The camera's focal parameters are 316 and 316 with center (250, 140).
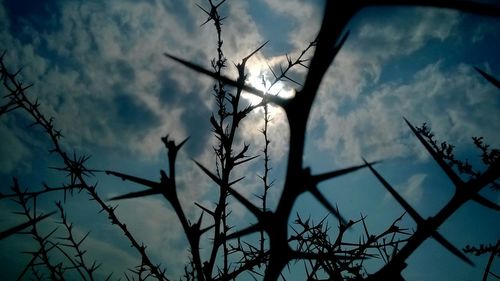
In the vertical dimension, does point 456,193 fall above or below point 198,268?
below

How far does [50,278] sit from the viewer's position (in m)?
2.83

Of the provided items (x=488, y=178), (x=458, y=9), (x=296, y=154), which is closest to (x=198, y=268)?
(x=296, y=154)

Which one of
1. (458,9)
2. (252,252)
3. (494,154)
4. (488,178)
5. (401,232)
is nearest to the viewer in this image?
(458,9)

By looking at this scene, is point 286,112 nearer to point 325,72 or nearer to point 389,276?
point 325,72

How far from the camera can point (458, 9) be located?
484 mm

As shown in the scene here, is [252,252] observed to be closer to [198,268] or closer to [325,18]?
[198,268]

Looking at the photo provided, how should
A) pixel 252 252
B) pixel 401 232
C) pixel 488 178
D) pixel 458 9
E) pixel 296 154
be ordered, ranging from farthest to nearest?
pixel 252 252, pixel 401 232, pixel 488 178, pixel 296 154, pixel 458 9

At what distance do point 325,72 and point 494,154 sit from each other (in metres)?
4.15

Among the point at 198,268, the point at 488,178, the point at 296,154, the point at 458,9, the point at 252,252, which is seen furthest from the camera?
the point at 252,252

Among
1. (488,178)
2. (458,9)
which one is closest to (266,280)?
(488,178)

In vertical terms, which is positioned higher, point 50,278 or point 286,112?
point 50,278

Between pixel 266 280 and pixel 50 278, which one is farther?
pixel 50 278

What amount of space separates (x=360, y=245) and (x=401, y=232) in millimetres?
304

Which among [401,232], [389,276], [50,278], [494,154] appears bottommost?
[389,276]
